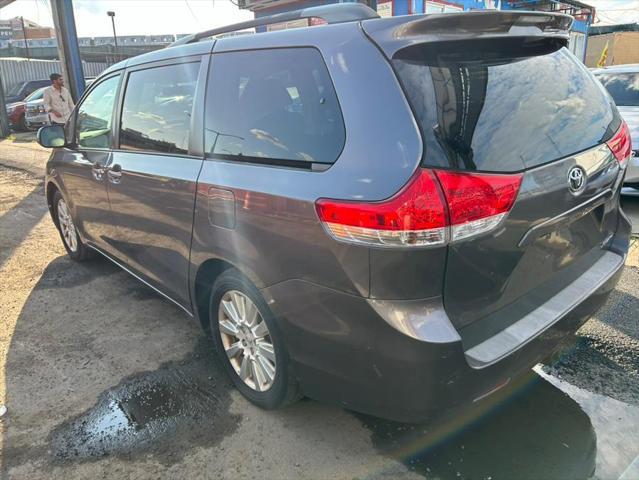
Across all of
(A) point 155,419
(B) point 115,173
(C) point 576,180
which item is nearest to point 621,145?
(C) point 576,180

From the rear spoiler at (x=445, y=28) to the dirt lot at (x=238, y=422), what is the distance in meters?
1.73

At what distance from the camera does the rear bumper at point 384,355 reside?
175cm

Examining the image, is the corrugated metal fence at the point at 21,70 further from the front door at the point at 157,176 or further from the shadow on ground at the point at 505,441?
the shadow on ground at the point at 505,441

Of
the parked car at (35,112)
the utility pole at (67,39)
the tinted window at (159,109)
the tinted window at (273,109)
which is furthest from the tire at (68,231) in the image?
the parked car at (35,112)

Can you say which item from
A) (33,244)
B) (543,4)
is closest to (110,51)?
(543,4)

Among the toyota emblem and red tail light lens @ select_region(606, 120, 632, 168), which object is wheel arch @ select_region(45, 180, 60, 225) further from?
red tail light lens @ select_region(606, 120, 632, 168)

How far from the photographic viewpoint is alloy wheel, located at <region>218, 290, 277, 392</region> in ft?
7.86

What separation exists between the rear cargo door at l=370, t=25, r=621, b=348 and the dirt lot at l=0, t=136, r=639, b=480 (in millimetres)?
692

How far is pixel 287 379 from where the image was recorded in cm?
227

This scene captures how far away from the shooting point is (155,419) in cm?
254

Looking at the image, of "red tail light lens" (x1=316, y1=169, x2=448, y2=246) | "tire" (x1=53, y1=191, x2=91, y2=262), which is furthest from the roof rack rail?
"tire" (x1=53, y1=191, x2=91, y2=262)

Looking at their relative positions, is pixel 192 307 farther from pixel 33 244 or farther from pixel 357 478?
pixel 33 244

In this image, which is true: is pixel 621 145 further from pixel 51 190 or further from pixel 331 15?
pixel 51 190

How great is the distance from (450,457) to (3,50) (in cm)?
5682
